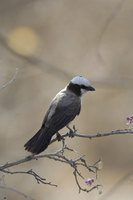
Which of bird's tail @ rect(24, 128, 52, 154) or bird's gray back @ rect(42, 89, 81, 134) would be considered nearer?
bird's tail @ rect(24, 128, 52, 154)

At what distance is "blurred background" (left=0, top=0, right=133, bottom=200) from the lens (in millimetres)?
7707

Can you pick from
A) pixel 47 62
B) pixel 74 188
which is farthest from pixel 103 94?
pixel 74 188

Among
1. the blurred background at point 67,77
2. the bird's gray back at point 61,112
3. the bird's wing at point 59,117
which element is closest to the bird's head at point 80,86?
the bird's gray back at point 61,112

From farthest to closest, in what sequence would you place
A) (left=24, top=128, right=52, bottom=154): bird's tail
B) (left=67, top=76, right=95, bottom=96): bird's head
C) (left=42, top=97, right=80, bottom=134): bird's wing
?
(left=67, top=76, right=95, bottom=96): bird's head → (left=42, top=97, right=80, bottom=134): bird's wing → (left=24, top=128, right=52, bottom=154): bird's tail

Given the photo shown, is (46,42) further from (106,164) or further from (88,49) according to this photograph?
(106,164)

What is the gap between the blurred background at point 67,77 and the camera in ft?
25.3

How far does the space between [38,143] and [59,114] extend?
0.46 meters

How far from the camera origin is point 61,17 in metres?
10.1

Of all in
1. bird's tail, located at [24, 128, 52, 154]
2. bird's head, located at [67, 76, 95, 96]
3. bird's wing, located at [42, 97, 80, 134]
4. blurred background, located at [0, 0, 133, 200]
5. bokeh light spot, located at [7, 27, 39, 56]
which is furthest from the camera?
bokeh light spot, located at [7, 27, 39, 56]

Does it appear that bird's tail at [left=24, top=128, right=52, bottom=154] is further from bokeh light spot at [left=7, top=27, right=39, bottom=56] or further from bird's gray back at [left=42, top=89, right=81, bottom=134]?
bokeh light spot at [left=7, top=27, right=39, bottom=56]

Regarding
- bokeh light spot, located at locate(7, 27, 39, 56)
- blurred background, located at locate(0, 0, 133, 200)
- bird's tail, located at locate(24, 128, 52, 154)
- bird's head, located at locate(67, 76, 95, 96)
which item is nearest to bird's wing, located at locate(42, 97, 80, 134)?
bird's tail, located at locate(24, 128, 52, 154)

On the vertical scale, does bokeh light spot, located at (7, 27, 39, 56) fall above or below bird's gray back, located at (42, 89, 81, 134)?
above

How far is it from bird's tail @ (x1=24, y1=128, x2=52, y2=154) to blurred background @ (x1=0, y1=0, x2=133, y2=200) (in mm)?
3388

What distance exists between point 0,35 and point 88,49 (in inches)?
76.3
